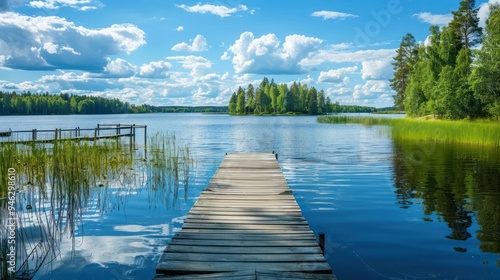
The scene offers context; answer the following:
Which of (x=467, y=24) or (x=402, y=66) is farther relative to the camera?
(x=402, y=66)

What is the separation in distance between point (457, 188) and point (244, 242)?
9.77m

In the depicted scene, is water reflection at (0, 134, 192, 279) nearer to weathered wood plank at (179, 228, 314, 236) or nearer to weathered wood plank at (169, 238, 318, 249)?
weathered wood plank at (179, 228, 314, 236)

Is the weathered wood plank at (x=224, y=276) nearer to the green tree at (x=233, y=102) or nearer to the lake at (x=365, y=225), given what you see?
the lake at (x=365, y=225)

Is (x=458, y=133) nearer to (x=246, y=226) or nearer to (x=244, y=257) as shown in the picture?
(x=246, y=226)

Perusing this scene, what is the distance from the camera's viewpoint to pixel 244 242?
5.86 m

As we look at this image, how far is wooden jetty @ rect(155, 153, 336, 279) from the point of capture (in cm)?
482

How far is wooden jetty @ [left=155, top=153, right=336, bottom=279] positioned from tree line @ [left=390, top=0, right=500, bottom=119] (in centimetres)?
3156

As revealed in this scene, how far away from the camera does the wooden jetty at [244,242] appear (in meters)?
4.82

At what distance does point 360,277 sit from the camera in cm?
623

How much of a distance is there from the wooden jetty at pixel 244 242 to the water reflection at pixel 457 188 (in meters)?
3.30

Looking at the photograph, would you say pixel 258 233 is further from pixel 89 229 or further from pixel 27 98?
pixel 27 98

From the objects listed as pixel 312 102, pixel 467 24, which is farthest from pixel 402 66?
pixel 312 102

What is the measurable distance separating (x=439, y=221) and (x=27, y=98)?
161m

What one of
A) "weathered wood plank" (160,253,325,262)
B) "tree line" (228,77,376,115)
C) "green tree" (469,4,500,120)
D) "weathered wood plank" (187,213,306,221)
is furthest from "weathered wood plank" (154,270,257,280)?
"tree line" (228,77,376,115)
